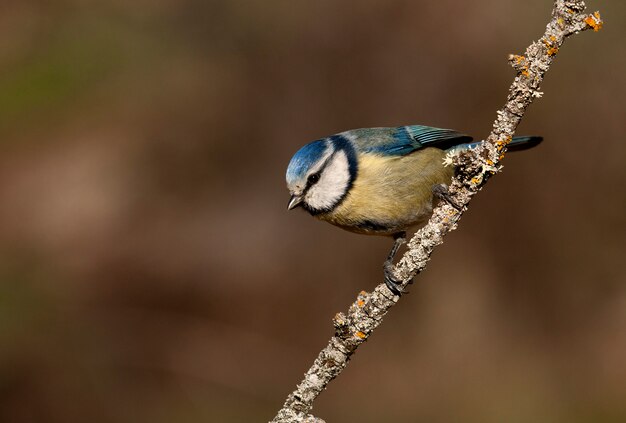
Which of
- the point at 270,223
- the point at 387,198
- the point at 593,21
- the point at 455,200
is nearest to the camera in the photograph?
the point at 593,21

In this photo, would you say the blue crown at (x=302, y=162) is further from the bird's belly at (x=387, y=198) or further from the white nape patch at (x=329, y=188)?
the bird's belly at (x=387, y=198)

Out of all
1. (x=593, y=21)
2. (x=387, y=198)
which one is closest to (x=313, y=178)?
(x=387, y=198)

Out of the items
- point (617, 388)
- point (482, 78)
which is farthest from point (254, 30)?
point (617, 388)

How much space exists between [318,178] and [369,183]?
10.2 inches

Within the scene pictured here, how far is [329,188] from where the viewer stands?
3629mm

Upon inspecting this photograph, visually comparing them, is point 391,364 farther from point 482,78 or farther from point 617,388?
point 482,78

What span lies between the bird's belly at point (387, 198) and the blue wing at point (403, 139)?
112 millimetres

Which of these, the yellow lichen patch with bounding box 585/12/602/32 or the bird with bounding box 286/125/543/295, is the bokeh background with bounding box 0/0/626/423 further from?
the yellow lichen patch with bounding box 585/12/602/32

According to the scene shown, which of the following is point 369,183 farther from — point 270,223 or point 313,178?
point 270,223

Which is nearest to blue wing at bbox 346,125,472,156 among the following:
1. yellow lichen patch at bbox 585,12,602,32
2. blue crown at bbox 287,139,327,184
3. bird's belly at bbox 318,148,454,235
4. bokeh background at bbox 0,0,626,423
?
bird's belly at bbox 318,148,454,235

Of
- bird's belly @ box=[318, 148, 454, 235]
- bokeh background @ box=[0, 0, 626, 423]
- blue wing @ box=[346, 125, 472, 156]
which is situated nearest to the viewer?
bird's belly @ box=[318, 148, 454, 235]

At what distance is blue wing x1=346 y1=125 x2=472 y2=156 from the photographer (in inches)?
150

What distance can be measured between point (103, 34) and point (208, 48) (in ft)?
3.05

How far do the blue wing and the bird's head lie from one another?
19 centimetres
